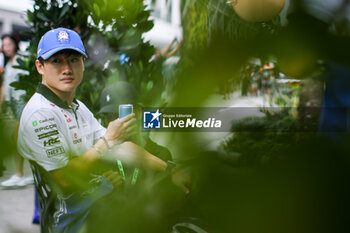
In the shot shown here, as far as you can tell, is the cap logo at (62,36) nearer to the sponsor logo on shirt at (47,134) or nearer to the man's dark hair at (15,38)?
the man's dark hair at (15,38)

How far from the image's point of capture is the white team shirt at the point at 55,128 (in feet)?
2.59

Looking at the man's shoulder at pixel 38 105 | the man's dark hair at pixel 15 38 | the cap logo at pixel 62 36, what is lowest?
the man's shoulder at pixel 38 105

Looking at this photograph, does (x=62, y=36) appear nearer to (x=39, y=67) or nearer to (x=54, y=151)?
(x=39, y=67)

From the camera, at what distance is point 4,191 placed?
886 mm

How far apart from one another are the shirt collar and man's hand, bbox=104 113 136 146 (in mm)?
110

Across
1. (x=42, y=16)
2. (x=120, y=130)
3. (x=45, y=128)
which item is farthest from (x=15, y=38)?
(x=120, y=130)

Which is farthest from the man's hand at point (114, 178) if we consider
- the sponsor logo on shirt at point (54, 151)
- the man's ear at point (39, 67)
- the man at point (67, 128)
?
the man's ear at point (39, 67)

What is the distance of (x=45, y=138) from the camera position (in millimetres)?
834

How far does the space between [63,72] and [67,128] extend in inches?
6.1

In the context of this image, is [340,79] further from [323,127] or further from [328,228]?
[328,228]

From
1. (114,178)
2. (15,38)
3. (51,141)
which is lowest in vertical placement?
(114,178)

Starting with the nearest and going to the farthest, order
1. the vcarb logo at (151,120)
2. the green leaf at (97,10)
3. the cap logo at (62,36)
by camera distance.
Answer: the green leaf at (97,10) < the vcarb logo at (151,120) < the cap logo at (62,36)

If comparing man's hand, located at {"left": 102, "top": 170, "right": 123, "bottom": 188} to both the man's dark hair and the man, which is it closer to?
the man

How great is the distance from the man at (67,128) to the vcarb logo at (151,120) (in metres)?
0.06
